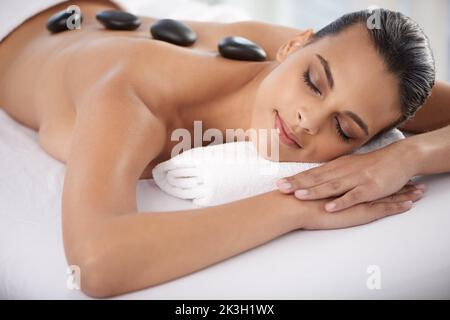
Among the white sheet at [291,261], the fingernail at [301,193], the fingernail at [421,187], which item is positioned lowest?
the white sheet at [291,261]

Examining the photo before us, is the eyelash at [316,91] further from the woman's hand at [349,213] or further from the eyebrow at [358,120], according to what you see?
the woman's hand at [349,213]

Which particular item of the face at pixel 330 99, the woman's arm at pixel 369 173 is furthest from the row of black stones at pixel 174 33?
the woman's arm at pixel 369 173

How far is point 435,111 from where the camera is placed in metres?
1.53

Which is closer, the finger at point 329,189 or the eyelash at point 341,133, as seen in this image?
the finger at point 329,189

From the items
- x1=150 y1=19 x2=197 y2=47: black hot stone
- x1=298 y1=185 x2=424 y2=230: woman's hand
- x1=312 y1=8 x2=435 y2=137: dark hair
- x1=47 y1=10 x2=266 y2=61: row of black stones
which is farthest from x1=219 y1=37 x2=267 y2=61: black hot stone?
x1=298 y1=185 x2=424 y2=230: woman's hand

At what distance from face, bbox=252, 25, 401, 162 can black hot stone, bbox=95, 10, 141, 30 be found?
525mm

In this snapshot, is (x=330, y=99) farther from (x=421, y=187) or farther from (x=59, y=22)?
(x=59, y=22)

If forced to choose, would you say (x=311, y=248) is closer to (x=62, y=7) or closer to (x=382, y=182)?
Answer: (x=382, y=182)

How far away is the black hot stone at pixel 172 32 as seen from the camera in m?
1.50

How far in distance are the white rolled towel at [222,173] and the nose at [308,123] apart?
85 millimetres

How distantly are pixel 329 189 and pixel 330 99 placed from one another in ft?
0.59

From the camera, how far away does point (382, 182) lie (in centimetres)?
115

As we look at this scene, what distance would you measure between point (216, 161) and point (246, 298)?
0.32m

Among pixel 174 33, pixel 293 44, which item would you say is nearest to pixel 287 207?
pixel 293 44
